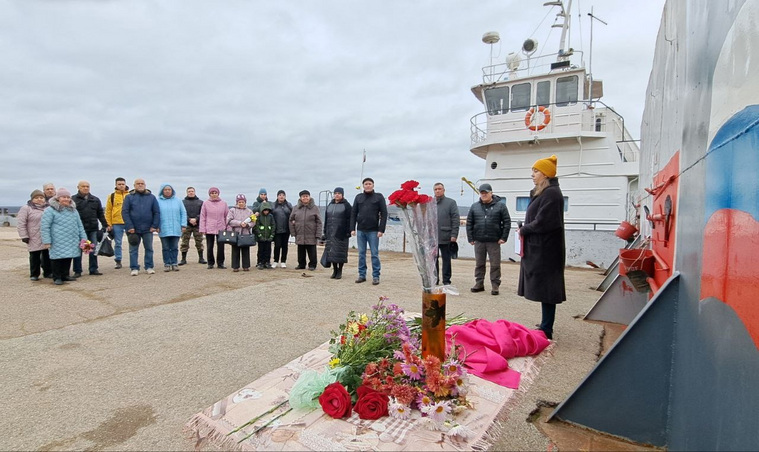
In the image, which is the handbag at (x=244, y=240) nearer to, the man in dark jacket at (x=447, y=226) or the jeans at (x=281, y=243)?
the jeans at (x=281, y=243)

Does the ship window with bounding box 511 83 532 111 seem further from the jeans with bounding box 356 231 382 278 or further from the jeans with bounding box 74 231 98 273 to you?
the jeans with bounding box 74 231 98 273

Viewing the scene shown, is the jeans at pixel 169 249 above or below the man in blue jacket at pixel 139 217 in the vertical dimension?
below

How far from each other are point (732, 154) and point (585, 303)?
5.02 metres

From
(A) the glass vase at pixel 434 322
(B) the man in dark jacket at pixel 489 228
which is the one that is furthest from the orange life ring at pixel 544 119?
(A) the glass vase at pixel 434 322

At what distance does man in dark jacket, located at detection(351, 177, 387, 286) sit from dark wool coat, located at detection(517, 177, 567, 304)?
11.3 feet

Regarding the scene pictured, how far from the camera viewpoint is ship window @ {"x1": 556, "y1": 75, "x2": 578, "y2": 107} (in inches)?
533

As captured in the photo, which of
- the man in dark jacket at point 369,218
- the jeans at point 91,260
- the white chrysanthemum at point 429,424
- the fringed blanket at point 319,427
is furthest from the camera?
the jeans at point 91,260

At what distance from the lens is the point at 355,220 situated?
284 inches

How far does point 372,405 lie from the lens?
241 centimetres

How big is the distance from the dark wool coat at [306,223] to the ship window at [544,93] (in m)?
9.92

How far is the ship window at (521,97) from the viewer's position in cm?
1425

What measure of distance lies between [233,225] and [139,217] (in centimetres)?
173

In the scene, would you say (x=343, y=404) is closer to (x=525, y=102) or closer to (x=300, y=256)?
(x=300, y=256)

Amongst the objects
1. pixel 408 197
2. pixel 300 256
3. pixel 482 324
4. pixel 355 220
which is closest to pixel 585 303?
pixel 482 324
